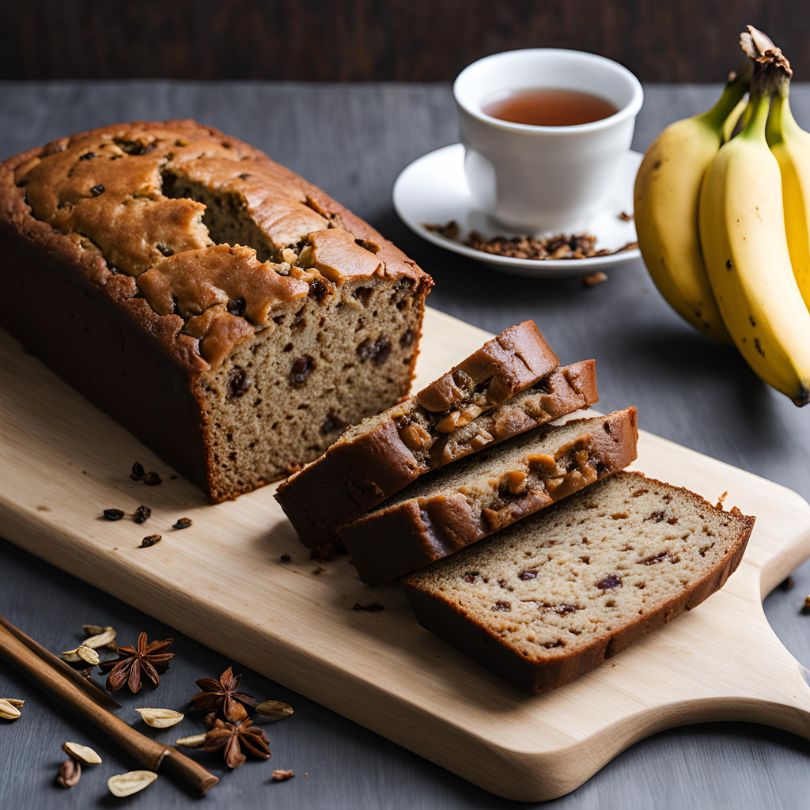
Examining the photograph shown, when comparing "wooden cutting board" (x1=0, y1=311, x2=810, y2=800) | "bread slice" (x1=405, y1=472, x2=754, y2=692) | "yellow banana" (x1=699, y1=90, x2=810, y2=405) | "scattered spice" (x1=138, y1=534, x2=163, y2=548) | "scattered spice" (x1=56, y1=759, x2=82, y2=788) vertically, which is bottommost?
"scattered spice" (x1=56, y1=759, x2=82, y2=788)

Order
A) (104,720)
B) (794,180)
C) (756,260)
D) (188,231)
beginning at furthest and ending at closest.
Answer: (794,180), (756,260), (188,231), (104,720)

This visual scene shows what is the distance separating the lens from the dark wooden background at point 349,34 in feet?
19.9

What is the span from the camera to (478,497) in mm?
2916

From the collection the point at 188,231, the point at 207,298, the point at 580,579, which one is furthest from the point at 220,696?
the point at 188,231

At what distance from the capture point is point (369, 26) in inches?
242

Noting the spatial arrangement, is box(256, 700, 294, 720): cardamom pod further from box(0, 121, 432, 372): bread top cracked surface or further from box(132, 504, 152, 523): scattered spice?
box(0, 121, 432, 372): bread top cracked surface

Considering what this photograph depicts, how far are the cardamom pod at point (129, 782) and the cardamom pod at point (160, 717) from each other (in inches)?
5.3

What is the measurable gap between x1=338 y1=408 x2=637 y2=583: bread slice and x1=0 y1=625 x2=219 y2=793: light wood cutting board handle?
2.14 ft

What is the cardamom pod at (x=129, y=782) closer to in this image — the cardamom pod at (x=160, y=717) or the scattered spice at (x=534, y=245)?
the cardamom pod at (x=160, y=717)

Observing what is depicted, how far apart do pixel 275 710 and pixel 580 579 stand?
0.78 meters

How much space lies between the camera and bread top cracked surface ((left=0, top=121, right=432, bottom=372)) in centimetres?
324

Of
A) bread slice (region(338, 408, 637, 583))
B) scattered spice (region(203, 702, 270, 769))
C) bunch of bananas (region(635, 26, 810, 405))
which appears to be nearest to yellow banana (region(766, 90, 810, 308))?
bunch of bananas (region(635, 26, 810, 405))

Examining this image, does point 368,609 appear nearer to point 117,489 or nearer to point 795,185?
point 117,489

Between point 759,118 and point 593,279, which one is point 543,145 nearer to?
point 593,279
